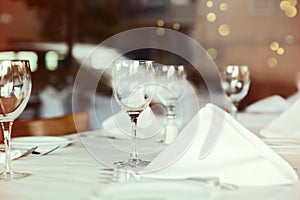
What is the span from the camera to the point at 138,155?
971 mm

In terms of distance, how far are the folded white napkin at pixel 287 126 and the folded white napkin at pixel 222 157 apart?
0.38m

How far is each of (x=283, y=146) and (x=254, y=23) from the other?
2.39 meters

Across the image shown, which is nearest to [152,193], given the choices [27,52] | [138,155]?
[138,155]

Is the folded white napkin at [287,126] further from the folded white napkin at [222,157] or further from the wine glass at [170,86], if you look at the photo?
the folded white napkin at [222,157]

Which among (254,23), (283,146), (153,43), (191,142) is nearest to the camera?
(191,142)

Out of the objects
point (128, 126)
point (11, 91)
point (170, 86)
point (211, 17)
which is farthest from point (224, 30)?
point (11, 91)

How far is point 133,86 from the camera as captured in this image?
87cm

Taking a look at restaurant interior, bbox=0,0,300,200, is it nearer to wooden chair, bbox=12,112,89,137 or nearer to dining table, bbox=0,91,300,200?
wooden chair, bbox=12,112,89,137

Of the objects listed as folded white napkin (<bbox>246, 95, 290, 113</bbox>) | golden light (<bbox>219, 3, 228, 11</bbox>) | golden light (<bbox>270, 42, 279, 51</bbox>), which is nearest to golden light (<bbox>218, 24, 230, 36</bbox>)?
golden light (<bbox>219, 3, 228, 11</bbox>)

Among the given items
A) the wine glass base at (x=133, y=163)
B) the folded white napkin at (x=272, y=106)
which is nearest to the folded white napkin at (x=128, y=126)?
the wine glass base at (x=133, y=163)

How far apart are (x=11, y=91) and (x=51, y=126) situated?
0.68 metres

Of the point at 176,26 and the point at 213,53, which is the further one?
the point at 176,26

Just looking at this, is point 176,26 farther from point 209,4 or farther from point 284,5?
point 284,5

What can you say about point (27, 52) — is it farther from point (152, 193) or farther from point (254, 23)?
point (152, 193)
